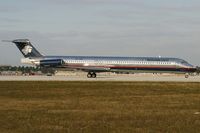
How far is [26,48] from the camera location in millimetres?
75625

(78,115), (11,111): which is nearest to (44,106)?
(11,111)

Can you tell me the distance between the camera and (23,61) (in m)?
74.8

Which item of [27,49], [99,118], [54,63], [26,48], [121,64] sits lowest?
[99,118]

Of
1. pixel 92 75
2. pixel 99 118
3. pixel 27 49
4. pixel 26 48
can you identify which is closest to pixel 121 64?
pixel 92 75

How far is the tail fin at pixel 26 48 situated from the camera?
7500cm

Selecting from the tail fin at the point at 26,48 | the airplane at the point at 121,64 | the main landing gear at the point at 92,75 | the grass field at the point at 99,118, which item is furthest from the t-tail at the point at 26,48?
the grass field at the point at 99,118

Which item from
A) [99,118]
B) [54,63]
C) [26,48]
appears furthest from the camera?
[26,48]

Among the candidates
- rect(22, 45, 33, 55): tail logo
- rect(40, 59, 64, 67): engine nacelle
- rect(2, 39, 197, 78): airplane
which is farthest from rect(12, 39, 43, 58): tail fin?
rect(2, 39, 197, 78): airplane

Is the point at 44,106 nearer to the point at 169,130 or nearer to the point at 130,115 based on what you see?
the point at 130,115

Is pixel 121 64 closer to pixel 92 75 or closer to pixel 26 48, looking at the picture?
pixel 92 75

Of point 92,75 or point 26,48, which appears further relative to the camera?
point 26,48

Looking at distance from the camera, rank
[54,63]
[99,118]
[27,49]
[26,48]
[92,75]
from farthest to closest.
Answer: [26,48], [27,49], [92,75], [54,63], [99,118]

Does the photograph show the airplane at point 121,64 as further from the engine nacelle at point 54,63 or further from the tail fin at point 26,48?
the tail fin at point 26,48

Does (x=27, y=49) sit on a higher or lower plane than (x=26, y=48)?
lower
